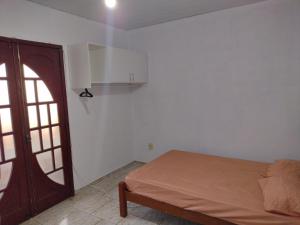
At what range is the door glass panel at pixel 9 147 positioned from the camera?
2.26m

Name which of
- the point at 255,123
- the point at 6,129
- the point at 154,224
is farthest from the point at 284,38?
the point at 6,129

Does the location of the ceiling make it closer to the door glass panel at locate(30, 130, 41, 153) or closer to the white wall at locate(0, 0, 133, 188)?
the white wall at locate(0, 0, 133, 188)

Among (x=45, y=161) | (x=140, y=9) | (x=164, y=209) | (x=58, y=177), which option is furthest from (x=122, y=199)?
(x=140, y=9)

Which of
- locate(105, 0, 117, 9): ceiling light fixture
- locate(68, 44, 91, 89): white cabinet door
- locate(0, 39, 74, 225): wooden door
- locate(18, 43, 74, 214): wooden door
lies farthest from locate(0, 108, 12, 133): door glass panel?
locate(105, 0, 117, 9): ceiling light fixture

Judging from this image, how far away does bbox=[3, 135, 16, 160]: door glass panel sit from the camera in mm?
2255

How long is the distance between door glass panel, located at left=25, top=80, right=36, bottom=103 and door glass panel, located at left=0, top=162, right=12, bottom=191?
2.49ft

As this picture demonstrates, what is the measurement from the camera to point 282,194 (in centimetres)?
170

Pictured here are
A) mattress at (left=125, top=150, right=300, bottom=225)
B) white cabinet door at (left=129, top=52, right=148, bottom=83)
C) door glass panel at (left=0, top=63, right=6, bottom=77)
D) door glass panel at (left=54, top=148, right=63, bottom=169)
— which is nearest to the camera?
mattress at (left=125, top=150, right=300, bottom=225)

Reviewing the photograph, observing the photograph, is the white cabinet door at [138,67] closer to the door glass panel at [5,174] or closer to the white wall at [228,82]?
the white wall at [228,82]

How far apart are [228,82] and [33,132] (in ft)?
9.04

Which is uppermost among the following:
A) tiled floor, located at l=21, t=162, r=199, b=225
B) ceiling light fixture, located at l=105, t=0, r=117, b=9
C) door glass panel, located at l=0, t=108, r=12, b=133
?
ceiling light fixture, located at l=105, t=0, r=117, b=9

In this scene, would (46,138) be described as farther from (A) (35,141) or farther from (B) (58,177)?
(B) (58,177)

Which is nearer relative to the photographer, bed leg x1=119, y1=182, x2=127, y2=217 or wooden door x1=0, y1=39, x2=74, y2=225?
wooden door x1=0, y1=39, x2=74, y2=225

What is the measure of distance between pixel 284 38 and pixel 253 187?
1.93 m
